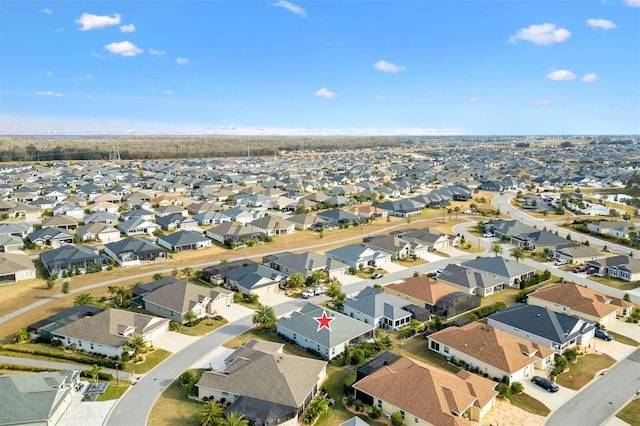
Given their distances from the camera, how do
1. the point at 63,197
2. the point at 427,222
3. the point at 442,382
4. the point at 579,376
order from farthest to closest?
the point at 63,197, the point at 427,222, the point at 579,376, the point at 442,382

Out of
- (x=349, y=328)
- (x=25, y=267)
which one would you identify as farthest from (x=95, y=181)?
(x=349, y=328)

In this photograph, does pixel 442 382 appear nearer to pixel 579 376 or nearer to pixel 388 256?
pixel 579 376

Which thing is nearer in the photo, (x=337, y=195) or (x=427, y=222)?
(x=427, y=222)

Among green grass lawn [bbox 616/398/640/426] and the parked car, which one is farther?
the parked car

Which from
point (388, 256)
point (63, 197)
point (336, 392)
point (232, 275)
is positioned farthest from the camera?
point (63, 197)

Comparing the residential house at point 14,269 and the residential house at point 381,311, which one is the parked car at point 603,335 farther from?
the residential house at point 14,269

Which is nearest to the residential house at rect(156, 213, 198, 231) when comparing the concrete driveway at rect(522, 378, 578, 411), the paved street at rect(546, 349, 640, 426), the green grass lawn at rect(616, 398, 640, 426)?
the concrete driveway at rect(522, 378, 578, 411)

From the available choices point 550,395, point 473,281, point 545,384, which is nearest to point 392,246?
point 473,281

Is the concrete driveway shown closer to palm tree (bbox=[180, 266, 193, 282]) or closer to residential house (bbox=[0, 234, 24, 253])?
palm tree (bbox=[180, 266, 193, 282])
